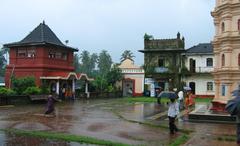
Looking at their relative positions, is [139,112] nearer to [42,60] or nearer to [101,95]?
[42,60]

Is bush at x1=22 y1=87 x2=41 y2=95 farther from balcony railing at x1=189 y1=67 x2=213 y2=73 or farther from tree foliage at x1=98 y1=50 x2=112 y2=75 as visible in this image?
tree foliage at x1=98 y1=50 x2=112 y2=75

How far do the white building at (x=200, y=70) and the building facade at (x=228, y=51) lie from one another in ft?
86.2

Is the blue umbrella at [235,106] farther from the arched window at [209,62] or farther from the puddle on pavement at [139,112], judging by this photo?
the arched window at [209,62]

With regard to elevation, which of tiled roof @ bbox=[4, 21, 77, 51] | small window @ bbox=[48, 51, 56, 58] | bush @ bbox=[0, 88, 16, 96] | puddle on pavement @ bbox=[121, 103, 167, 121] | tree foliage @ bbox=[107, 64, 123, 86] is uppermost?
tiled roof @ bbox=[4, 21, 77, 51]

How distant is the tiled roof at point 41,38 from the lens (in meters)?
35.9

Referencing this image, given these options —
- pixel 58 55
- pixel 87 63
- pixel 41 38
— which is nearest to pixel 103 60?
pixel 87 63

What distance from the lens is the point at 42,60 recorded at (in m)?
35.8

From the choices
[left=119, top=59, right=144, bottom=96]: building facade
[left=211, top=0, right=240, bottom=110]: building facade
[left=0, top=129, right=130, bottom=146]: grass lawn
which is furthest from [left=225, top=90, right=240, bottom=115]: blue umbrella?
[left=119, top=59, right=144, bottom=96]: building facade

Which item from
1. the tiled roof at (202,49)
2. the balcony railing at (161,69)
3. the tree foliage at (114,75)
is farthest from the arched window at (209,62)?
the tree foliage at (114,75)

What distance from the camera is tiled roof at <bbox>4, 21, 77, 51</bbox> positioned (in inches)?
1415

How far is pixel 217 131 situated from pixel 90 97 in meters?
27.8

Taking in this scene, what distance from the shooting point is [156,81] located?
48438mm

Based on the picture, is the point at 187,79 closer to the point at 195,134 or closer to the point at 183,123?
the point at 183,123

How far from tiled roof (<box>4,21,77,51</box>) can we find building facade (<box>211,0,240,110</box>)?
19753 millimetres
